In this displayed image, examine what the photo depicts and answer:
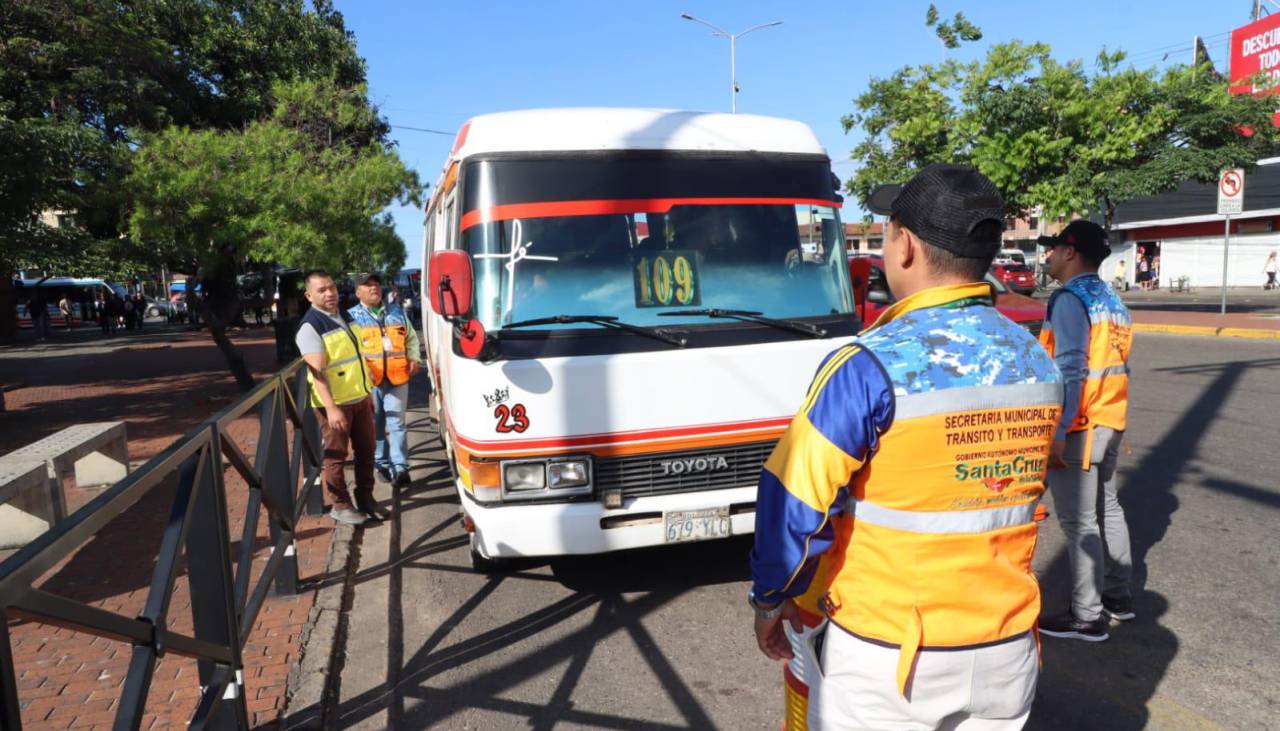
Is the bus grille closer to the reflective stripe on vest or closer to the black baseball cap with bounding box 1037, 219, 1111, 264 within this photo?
the black baseball cap with bounding box 1037, 219, 1111, 264

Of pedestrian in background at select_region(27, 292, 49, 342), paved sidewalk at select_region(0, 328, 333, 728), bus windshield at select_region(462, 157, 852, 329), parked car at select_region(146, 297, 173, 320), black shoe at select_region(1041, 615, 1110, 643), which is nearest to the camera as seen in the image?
paved sidewalk at select_region(0, 328, 333, 728)

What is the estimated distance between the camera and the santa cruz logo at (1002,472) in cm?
180

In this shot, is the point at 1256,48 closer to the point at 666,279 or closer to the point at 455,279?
the point at 666,279

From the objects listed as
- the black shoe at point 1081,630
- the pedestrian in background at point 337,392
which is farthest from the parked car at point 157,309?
the black shoe at point 1081,630

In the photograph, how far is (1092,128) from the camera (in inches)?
788

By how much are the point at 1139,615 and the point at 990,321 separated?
337cm


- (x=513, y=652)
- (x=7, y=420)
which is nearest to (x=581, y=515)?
(x=513, y=652)

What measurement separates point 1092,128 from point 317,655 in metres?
20.8

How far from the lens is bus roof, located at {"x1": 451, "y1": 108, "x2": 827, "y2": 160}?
4727 millimetres

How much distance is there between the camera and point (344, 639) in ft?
15.1

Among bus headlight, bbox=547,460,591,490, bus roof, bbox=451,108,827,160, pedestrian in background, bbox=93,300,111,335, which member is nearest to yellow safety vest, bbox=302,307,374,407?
bus roof, bbox=451,108,827,160

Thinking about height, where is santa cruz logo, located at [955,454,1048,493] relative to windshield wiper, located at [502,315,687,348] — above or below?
below

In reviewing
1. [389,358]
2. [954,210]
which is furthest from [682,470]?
[389,358]

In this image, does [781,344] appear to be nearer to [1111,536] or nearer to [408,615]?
[1111,536]
